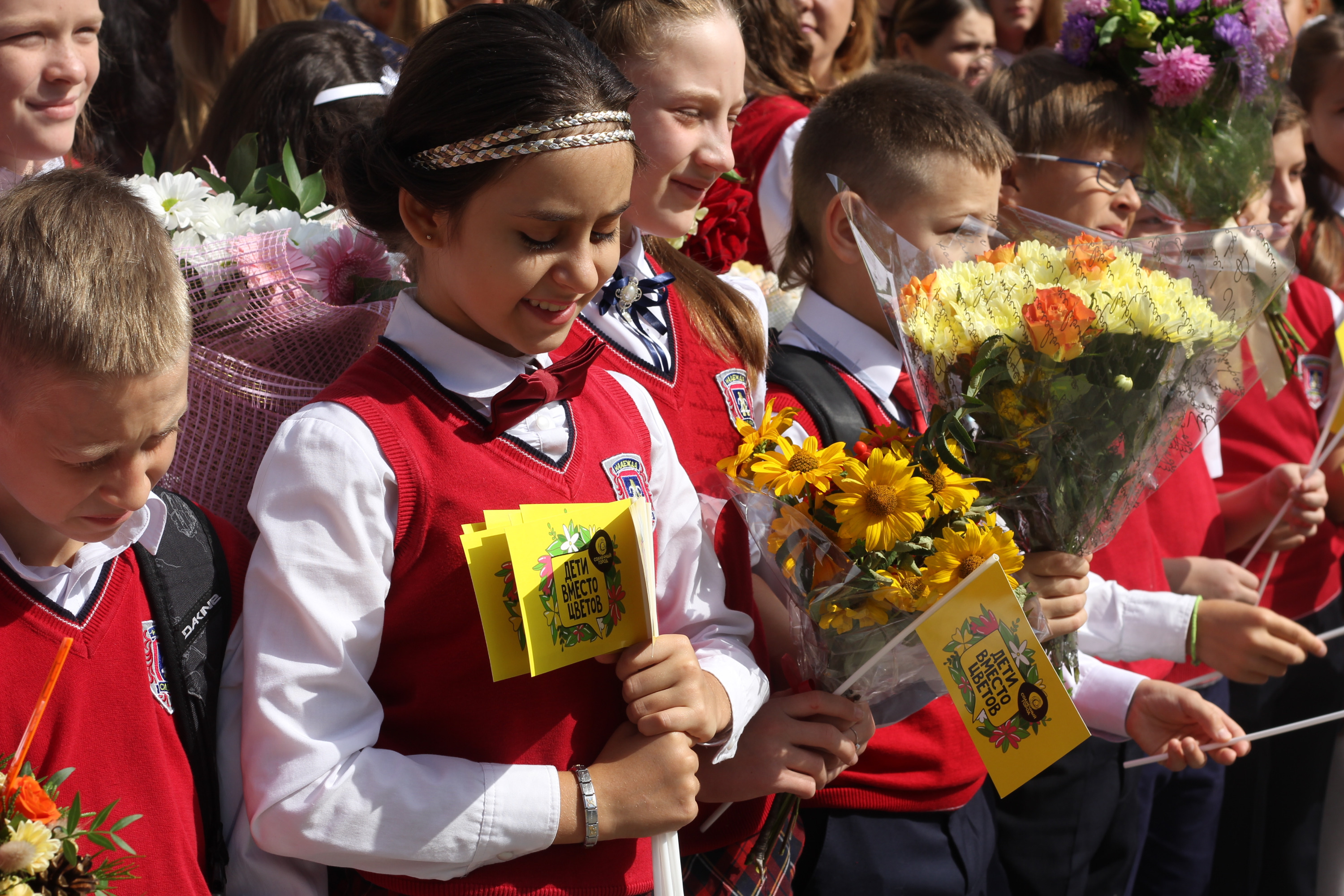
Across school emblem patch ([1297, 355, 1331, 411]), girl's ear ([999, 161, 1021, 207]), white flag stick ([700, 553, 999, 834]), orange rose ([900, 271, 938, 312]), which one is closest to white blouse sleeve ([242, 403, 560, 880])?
white flag stick ([700, 553, 999, 834])

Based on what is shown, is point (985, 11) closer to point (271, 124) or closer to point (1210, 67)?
point (1210, 67)

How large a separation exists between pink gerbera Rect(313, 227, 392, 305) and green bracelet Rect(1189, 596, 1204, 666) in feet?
5.94

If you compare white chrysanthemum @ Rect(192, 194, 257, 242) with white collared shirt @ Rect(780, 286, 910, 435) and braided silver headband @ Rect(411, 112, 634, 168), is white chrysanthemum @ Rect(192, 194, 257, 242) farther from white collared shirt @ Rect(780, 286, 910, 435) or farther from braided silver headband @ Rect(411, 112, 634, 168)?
white collared shirt @ Rect(780, 286, 910, 435)

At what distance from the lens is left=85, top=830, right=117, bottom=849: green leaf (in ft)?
3.95

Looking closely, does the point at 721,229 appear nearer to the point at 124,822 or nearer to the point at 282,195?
the point at 282,195

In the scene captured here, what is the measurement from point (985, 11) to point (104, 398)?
4.37 meters

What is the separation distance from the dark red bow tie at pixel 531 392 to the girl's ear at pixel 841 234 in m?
0.95

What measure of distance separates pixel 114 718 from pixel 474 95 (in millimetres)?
900

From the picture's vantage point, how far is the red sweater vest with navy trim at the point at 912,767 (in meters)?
2.13

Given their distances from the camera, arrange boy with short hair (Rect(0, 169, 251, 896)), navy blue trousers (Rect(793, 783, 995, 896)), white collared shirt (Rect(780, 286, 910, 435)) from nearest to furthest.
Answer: boy with short hair (Rect(0, 169, 251, 896)) < navy blue trousers (Rect(793, 783, 995, 896)) < white collared shirt (Rect(780, 286, 910, 435))

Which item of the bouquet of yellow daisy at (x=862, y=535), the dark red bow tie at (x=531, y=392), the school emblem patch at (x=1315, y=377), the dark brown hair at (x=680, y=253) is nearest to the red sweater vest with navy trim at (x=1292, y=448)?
the school emblem patch at (x=1315, y=377)

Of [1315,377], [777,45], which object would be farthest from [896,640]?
[777,45]

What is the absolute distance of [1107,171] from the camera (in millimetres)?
3170

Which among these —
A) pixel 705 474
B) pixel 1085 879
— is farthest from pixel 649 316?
pixel 1085 879
